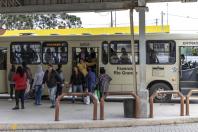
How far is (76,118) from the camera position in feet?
50.0

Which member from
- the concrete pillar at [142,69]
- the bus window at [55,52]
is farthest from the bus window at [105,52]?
the concrete pillar at [142,69]

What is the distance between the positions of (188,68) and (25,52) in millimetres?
7346

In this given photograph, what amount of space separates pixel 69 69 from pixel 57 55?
0.85 m

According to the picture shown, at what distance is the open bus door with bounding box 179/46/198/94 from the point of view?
2055cm

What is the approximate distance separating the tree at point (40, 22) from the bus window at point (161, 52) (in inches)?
1485

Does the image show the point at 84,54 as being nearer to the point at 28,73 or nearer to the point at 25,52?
the point at 28,73

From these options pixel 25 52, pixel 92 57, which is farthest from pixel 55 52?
pixel 92 57

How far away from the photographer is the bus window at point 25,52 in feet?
73.3

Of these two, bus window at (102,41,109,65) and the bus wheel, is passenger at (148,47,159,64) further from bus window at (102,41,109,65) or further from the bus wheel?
bus window at (102,41,109,65)

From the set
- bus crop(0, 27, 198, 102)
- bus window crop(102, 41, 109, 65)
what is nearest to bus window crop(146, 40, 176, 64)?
bus crop(0, 27, 198, 102)

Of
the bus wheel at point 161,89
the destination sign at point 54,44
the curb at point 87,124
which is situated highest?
the destination sign at point 54,44

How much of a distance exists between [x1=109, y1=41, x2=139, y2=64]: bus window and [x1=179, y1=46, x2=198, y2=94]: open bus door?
6.78 ft

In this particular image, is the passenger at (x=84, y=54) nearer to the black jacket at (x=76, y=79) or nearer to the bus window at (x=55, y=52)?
the bus window at (x=55, y=52)

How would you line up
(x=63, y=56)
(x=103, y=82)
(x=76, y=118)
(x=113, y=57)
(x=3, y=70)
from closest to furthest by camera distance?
1. (x=76, y=118)
2. (x=103, y=82)
3. (x=113, y=57)
4. (x=63, y=56)
5. (x=3, y=70)
